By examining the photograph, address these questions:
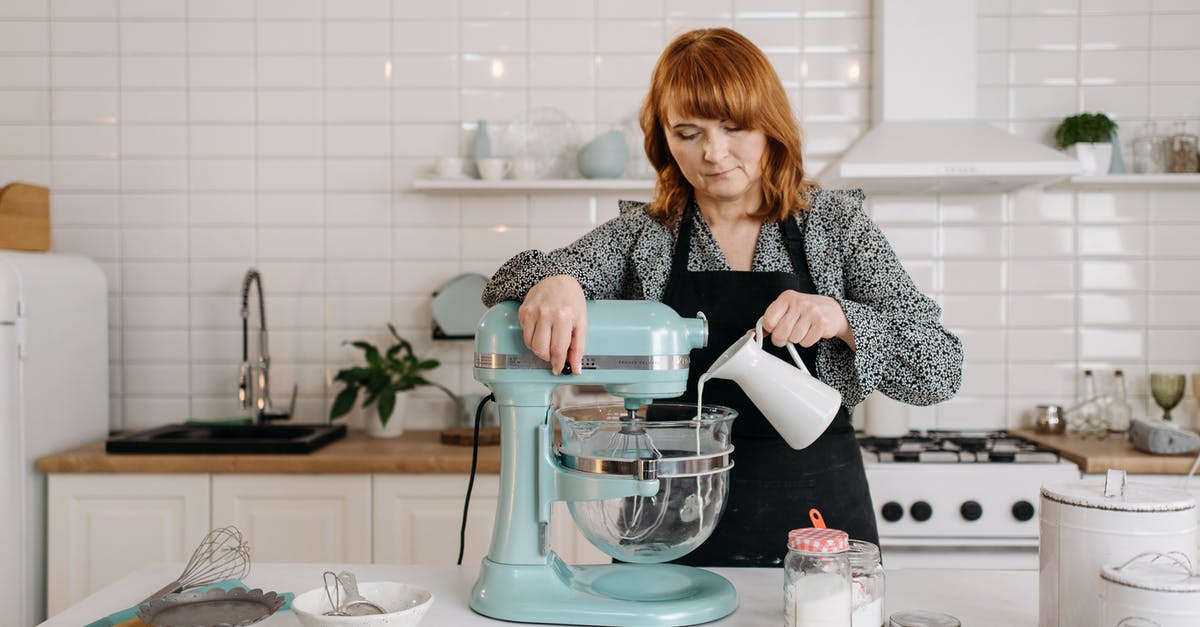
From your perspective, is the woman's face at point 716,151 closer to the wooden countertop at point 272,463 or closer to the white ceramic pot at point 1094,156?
the wooden countertop at point 272,463

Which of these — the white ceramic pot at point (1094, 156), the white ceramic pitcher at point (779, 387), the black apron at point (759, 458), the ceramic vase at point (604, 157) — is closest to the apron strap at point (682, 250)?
the black apron at point (759, 458)

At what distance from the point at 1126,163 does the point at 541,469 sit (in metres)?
2.50

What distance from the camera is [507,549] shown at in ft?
3.92

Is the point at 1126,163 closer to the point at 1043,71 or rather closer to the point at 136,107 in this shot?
the point at 1043,71

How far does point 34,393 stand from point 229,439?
19.1 inches

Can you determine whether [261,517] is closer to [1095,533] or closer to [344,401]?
[344,401]

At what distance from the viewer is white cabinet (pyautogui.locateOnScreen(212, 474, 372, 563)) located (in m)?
2.52

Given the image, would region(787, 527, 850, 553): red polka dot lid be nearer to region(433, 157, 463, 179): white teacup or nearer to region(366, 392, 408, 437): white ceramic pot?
region(366, 392, 408, 437): white ceramic pot

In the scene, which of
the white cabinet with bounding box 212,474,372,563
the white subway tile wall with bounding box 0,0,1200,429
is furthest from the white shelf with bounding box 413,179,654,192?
the white cabinet with bounding box 212,474,372,563

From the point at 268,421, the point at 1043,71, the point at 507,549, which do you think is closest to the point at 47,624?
the point at 507,549

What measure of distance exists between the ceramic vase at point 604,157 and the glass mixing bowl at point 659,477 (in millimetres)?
1780

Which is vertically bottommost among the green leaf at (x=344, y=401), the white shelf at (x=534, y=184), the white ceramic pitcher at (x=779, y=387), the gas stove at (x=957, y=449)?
the gas stove at (x=957, y=449)

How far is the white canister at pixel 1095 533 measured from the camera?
0.99 meters

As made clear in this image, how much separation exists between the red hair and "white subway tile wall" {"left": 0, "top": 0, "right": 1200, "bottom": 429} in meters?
1.42
